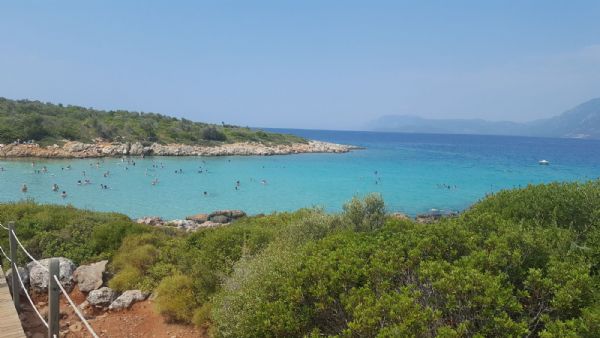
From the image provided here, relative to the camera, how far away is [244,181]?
4400 centimetres

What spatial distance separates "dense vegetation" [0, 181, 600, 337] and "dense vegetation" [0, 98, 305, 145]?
6197 cm

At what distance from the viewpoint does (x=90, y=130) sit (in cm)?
6788

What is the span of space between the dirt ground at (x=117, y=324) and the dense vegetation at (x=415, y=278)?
0.29 m

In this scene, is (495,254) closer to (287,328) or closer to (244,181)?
(287,328)

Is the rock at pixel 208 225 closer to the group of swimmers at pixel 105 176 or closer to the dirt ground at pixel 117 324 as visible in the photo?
the group of swimmers at pixel 105 176

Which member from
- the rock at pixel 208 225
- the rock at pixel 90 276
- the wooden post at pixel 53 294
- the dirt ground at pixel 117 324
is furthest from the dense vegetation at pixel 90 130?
the wooden post at pixel 53 294

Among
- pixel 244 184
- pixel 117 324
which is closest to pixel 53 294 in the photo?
pixel 117 324

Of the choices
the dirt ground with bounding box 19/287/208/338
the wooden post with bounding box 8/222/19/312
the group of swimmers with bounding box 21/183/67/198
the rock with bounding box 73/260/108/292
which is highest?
the wooden post with bounding box 8/222/19/312

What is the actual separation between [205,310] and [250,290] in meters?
2.37

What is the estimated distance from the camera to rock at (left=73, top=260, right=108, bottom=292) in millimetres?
9852

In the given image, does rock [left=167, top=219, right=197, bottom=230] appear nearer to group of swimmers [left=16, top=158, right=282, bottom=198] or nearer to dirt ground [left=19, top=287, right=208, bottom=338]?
group of swimmers [left=16, top=158, right=282, bottom=198]

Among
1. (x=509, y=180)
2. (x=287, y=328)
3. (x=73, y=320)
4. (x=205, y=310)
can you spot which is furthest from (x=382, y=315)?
(x=509, y=180)

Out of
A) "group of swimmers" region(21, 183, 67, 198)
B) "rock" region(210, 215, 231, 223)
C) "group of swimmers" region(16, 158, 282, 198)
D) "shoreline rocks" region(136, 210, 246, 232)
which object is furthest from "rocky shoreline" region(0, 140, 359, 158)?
"rock" region(210, 215, 231, 223)

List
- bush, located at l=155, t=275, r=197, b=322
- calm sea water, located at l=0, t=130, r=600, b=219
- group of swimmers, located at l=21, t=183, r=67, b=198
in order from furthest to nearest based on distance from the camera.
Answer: group of swimmers, located at l=21, t=183, r=67, b=198, calm sea water, located at l=0, t=130, r=600, b=219, bush, located at l=155, t=275, r=197, b=322
